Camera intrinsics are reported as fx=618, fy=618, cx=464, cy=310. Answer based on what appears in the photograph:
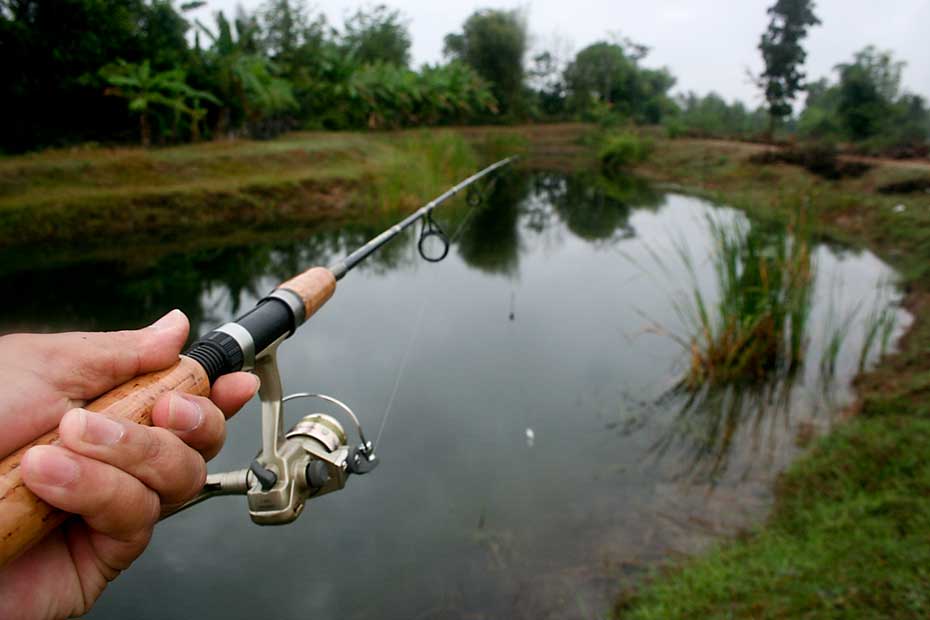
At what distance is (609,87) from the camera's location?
3281 centimetres

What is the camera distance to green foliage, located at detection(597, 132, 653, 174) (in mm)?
20656

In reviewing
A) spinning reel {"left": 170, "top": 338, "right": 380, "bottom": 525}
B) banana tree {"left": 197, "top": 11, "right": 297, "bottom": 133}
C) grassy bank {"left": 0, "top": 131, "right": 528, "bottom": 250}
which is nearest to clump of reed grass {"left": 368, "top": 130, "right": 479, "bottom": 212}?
grassy bank {"left": 0, "top": 131, "right": 528, "bottom": 250}

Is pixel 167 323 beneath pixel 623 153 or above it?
beneath

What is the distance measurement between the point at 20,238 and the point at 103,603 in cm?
598

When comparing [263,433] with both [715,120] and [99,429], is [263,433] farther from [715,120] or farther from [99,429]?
[715,120]

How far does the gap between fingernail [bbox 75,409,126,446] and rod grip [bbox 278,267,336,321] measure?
517 millimetres

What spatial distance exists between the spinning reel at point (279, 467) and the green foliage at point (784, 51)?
2146cm

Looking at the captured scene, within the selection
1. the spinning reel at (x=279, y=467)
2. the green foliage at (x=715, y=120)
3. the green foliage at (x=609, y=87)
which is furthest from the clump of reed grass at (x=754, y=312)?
the green foliage at (x=609, y=87)

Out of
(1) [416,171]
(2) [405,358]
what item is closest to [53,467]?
(2) [405,358]

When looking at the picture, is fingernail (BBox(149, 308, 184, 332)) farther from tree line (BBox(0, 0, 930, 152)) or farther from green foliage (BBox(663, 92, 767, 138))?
green foliage (BBox(663, 92, 767, 138))

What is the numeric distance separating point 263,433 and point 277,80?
45.7 feet

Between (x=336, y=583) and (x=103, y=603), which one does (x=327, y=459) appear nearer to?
(x=336, y=583)

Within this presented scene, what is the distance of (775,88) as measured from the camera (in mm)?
19234

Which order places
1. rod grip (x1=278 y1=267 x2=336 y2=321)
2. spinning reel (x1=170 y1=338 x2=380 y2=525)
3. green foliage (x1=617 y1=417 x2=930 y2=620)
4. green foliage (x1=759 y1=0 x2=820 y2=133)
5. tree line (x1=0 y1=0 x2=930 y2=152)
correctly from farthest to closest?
green foliage (x1=759 y1=0 x2=820 y2=133)
tree line (x1=0 y1=0 x2=930 y2=152)
green foliage (x1=617 y1=417 x2=930 y2=620)
rod grip (x1=278 y1=267 x2=336 y2=321)
spinning reel (x1=170 y1=338 x2=380 y2=525)
